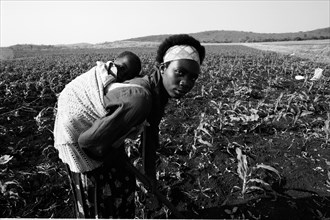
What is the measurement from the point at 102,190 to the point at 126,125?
64cm

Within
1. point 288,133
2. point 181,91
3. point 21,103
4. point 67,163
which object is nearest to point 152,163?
point 67,163

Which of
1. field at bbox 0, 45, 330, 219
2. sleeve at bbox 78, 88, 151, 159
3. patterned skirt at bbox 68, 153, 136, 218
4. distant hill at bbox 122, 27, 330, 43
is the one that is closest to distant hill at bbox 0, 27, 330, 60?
distant hill at bbox 122, 27, 330, 43

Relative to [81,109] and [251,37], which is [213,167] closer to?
[81,109]

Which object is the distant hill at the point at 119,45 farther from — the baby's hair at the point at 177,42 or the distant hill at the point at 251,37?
the baby's hair at the point at 177,42

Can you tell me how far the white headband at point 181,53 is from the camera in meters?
1.44

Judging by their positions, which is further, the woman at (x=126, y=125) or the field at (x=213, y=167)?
the field at (x=213, y=167)

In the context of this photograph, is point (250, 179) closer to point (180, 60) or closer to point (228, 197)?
point (228, 197)

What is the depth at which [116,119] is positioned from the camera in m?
1.23

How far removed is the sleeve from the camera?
1221mm

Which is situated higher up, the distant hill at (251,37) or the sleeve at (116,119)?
the distant hill at (251,37)

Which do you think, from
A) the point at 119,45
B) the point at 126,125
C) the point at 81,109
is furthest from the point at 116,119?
the point at 119,45

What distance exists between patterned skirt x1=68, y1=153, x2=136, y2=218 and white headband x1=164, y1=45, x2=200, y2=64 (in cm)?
75

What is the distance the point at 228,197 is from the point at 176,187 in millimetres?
537

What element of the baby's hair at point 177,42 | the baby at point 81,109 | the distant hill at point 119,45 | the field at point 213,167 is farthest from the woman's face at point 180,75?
the distant hill at point 119,45
